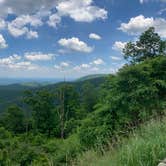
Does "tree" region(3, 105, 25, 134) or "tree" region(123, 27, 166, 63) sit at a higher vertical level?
"tree" region(123, 27, 166, 63)

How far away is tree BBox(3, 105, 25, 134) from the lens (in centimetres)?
4806

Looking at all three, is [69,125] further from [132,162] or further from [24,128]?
[132,162]

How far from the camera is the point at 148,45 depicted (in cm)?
1969

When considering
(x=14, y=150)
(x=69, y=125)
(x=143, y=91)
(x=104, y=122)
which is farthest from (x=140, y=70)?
(x=69, y=125)

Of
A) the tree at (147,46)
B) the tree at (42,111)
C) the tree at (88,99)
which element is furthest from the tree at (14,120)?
the tree at (147,46)

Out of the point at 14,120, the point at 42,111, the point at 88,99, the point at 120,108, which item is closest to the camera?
the point at 120,108

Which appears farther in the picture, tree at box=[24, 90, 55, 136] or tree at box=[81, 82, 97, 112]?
tree at box=[81, 82, 97, 112]

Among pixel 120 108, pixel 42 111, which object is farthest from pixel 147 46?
pixel 42 111

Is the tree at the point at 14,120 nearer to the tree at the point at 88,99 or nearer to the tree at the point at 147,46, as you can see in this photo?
the tree at the point at 88,99

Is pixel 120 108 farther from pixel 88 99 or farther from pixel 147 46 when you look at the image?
pixel 88 99

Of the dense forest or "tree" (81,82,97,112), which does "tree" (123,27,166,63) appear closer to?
the dense forest

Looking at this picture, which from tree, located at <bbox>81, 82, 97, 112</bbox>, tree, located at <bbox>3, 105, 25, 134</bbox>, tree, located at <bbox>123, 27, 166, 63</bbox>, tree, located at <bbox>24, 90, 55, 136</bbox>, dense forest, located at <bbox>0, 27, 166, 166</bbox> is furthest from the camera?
tree, located at <bbox>81, 82, 97, 112</bbox>

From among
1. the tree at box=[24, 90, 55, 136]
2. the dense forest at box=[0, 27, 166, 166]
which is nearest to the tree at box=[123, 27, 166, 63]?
the dense forest at box=[0, 27, 166, 166]

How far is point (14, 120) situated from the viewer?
48.2 metres
